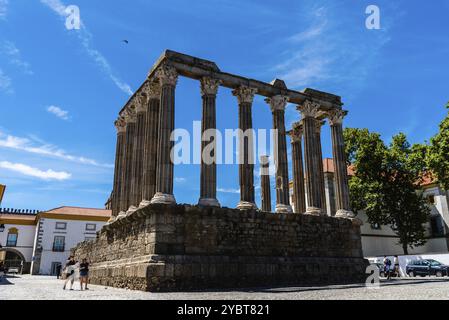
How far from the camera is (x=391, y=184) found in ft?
112

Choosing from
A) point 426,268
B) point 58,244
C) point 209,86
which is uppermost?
point 209,86

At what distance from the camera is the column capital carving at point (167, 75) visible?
16859 millimetres

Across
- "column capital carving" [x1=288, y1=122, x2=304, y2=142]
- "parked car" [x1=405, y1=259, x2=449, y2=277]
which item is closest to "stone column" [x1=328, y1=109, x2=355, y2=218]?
"column capital carving" [x1=288, y1=122, x2=304, y2=142]

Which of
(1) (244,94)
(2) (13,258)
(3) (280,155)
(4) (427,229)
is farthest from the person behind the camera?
(2) (13,258)

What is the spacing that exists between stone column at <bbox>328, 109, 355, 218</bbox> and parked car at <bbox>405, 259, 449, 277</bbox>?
1020 centimetres

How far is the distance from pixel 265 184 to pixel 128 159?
7780mm

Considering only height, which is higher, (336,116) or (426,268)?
(336,116)

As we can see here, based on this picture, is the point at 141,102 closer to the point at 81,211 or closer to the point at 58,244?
the point at 58,244

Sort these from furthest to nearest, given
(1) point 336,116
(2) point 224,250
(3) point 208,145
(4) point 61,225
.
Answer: (4) point 61,225, (1) point 336,116, (3) point 208,145, (2) point 224,250

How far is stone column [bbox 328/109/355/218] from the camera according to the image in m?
21.3

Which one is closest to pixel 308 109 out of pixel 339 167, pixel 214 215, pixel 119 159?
pixel 339 167

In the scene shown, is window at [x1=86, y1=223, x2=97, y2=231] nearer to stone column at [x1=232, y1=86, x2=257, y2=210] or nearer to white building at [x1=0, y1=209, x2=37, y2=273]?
white building at [x1=0, y1=209, x2=37, y2=273]
